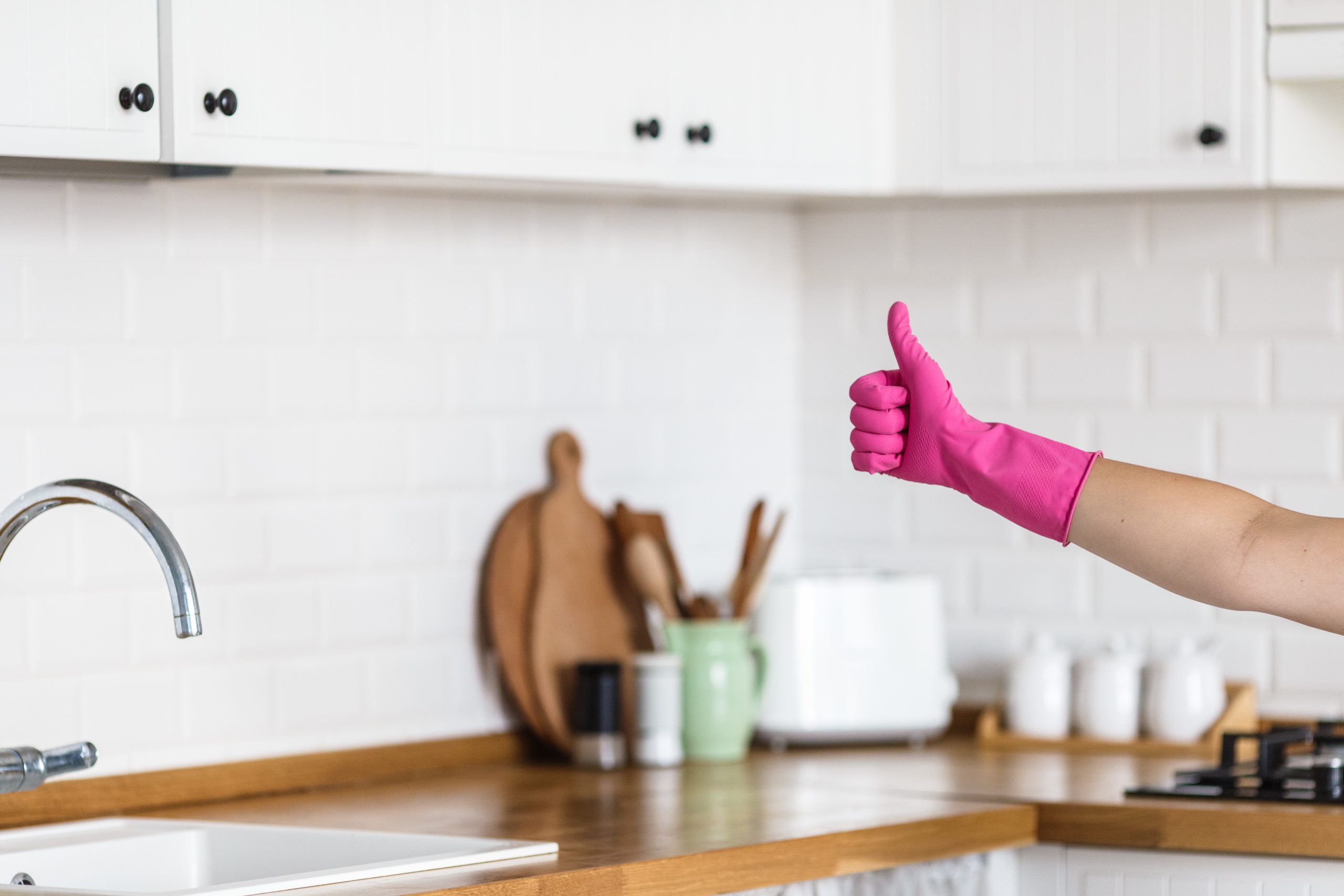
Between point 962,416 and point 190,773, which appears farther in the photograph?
point 190,773

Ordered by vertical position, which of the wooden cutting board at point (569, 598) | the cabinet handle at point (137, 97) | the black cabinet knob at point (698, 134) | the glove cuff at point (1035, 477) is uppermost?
the black cabinet knob at point (698, 134)

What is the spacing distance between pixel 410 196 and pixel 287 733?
2.63 feet

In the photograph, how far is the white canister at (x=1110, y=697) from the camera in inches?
123

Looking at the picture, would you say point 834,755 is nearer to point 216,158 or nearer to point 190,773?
point 190,773

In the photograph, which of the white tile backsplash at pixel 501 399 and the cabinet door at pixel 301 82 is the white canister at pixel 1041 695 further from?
the cabinet door at pixel 301 82

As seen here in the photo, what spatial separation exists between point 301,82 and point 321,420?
599 millimetres

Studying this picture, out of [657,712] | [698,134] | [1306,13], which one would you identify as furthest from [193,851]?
[1306,13]

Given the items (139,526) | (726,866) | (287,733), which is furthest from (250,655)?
(726,866)

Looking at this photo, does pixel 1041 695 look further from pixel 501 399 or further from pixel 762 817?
pixel 501 399

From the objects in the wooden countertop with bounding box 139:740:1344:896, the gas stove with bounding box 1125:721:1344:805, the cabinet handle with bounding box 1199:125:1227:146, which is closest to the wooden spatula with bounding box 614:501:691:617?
the wooden countertop with bounding box 139:740:1344:896

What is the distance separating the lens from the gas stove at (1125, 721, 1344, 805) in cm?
258

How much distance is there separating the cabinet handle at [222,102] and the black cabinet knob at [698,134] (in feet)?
2.35

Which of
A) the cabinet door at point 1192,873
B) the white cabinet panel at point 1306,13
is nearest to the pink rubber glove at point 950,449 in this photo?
the cabinet door at point 1192,873

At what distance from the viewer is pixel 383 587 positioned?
9.71 ft
